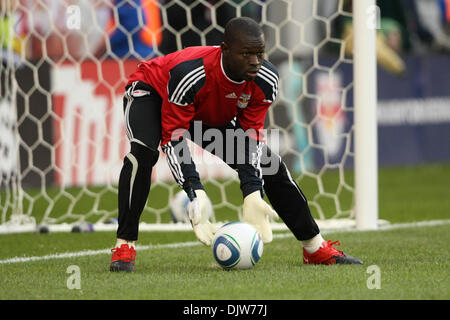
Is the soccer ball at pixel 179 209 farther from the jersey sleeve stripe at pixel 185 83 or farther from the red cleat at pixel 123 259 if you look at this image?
the jersey sleeve stripe at pixel 185 83

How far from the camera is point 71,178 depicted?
32.2 feet

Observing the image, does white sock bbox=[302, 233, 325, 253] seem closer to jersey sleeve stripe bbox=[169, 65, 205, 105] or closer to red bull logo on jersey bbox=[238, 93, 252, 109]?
red bull logo on jersey bbox=[238, 93, 252, 109]

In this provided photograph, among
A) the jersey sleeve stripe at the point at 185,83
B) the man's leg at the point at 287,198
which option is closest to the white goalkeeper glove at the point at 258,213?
the man's leg at the point at 287,198

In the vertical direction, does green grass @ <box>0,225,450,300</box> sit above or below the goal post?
below

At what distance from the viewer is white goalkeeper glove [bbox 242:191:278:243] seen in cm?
449

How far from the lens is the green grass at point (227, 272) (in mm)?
4008

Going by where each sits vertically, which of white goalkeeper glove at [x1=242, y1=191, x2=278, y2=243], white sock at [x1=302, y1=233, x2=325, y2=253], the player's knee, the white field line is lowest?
the white field line

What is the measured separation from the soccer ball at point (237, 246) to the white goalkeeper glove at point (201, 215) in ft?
0.25

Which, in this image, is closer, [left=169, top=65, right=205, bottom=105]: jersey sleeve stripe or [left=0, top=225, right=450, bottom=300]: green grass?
[left=0, top=225, right=450, bottom=300]: green grass

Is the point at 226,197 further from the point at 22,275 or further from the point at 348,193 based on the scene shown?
the point at 22,275

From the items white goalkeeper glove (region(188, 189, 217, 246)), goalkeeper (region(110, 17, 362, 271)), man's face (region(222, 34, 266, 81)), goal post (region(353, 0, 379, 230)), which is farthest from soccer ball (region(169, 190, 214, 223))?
man's face (region(222, 34, 266, 81))

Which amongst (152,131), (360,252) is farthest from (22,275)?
(360,252)

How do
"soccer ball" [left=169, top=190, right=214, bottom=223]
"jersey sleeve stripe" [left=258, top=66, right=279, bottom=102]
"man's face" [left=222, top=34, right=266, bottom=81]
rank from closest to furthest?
1. "man's face" [left=222, top=34, right=266, bottom=81]
2. "jersey sleeve stripe" [left=258, top=66, right=279, bottom=102]
3. "soccer ball" [left=169, top=190, right=214, bottom=223]

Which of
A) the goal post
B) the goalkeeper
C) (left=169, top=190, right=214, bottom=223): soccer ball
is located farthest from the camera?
(left=169, top=190, right=214, bottom=223): soccer ball
